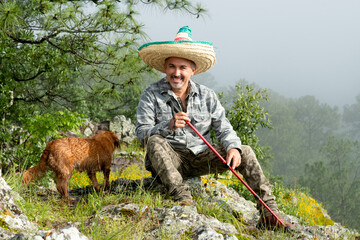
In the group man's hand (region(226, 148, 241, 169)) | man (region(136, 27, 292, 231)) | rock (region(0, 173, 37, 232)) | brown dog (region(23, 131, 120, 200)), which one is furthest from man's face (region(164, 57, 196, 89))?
rock (region(0, 173, 37, 232))

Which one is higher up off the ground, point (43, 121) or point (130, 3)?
point (130, 3)

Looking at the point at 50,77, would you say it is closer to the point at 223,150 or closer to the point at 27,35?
the point at 27,35

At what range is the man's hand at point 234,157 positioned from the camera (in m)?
3.91

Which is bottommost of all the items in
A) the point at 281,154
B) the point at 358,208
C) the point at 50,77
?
the point at 358,208

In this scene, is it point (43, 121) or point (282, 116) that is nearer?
point (43, 121)

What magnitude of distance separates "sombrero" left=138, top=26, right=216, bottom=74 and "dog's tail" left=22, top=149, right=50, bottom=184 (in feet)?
5.48

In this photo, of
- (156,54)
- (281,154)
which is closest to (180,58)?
(156,54)

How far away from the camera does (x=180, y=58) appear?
4.23 metres

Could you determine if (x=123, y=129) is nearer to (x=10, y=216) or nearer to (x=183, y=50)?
(x=183, y=50)

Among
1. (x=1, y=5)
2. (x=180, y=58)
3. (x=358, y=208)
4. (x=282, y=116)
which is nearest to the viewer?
(x=180, y=58)

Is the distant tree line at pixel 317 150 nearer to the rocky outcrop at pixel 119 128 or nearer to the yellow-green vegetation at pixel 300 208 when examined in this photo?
the rocky outcrop at pixel 119 128

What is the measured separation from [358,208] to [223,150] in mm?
36963

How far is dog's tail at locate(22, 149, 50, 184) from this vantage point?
4090mm

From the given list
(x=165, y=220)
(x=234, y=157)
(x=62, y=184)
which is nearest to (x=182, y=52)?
(x=234, y=157)
